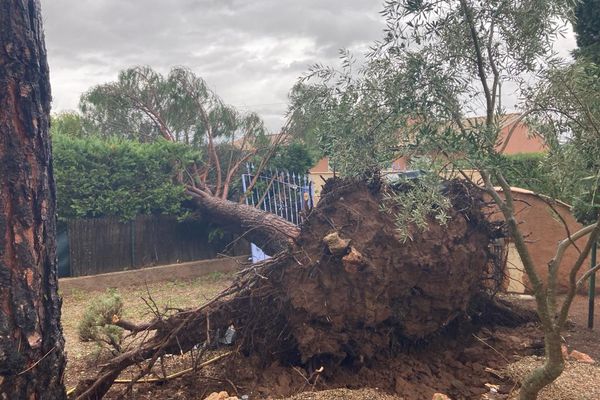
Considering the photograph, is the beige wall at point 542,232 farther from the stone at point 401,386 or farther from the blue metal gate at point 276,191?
the blue metal gate at point 276,191

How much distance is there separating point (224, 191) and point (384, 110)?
9.17 m

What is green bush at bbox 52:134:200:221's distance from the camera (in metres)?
11.0

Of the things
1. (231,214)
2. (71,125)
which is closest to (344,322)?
(231,214)

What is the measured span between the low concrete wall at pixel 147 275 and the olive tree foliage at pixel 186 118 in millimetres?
1730

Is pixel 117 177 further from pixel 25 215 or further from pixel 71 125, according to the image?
pixel 25 215

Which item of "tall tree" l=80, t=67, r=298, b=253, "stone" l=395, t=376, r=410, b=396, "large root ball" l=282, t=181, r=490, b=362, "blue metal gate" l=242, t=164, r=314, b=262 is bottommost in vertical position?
"stone" l=395, t=376, r=410, b=396

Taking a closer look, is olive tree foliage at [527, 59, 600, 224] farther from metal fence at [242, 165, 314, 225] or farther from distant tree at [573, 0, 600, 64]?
metal fence at [242, 165, 314, 225]

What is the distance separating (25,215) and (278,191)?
9467mm

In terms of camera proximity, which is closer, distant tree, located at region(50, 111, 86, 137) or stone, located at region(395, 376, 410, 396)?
stone, located at region(395, 376, 410, 396)

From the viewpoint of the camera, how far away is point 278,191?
42.8 ft

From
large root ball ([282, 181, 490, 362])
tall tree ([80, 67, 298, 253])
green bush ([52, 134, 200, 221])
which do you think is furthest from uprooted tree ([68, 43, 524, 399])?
A: tall tree ([80, 67, 298, 253])

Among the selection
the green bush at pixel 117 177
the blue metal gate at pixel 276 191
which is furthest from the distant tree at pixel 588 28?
the green bush at pixel 117 177

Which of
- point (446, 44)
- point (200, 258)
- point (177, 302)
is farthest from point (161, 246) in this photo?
point (446, 44)

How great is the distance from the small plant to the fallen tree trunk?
821 millimetres
